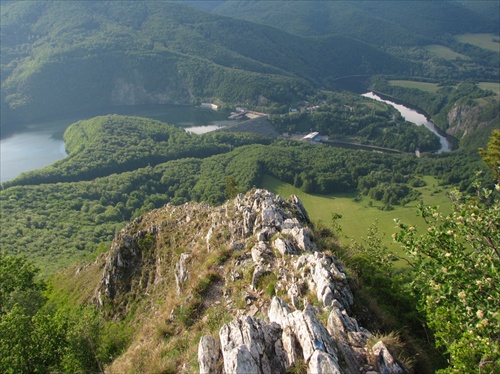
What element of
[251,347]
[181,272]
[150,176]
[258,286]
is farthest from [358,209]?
[251,347]

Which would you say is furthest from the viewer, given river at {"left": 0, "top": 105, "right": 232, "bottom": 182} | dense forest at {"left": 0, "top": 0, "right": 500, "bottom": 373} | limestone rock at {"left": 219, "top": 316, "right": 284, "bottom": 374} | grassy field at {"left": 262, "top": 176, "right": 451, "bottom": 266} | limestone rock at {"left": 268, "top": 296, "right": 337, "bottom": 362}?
river at {"left": 0, "top": 105, "right": 232, "bottom": 182}

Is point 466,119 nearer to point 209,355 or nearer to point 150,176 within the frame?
point 150,176

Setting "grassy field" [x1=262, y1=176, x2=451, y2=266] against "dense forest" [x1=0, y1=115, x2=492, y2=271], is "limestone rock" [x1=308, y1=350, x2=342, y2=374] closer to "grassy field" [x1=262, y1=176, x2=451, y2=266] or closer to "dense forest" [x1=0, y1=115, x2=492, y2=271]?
"dense forest" [x1=0, y1=115, x2=492, y2=271]

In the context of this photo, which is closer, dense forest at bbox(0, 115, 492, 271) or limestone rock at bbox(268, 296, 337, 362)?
limestone rock at bbox(268, 296, 337, 362)

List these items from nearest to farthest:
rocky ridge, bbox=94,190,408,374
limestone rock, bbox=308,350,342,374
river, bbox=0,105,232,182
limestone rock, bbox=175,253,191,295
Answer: limestone rock, bbox=308,350,342,374 < rocky ridge, bbox=94,190,408,374 < limestone rock, bbox=175,253,191,295 < river, bbox=0,105,232,182

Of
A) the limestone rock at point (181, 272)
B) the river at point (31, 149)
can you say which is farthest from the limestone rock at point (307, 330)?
the river at point (31, 149)

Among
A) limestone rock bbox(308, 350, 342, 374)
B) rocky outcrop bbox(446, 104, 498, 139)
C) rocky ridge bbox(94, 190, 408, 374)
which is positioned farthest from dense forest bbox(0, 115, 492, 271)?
limestone rock bbox(308, 350, 342, 374)
